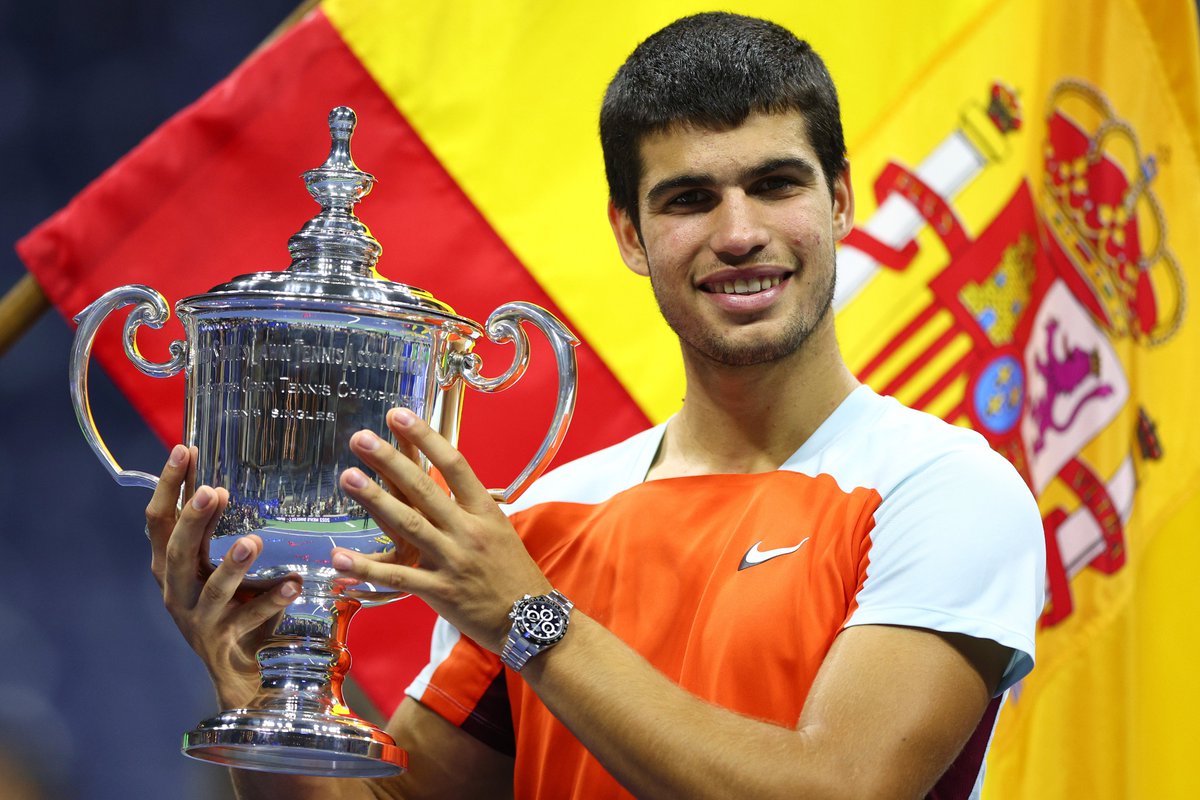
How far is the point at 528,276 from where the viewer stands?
2.72m

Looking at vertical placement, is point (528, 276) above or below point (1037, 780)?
above

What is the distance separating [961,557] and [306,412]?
695mm

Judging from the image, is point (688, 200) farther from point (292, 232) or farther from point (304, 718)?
point (292, 232)

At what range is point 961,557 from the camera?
156 centimetres

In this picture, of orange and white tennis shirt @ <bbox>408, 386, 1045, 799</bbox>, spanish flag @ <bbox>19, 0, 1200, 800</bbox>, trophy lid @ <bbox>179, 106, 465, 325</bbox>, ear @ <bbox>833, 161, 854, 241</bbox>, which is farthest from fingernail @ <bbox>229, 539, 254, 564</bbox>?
spanish flag @ <bbox>19, 0, 1200, 800</bbox>

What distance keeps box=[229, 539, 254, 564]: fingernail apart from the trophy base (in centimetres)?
17

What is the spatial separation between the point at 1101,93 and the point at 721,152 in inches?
48.5

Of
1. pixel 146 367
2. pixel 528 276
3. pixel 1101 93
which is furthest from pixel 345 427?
pixel 1101 93

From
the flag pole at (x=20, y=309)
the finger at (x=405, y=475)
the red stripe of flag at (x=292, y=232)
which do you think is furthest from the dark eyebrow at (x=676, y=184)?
the flag pole at (x=20, y=309)

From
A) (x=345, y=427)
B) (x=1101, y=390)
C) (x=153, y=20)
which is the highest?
(x=153, y=20)

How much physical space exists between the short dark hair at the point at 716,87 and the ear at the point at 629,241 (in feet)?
0.18

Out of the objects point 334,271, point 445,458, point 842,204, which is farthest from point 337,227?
point 842,204

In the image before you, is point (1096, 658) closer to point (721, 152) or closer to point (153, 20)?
point (721, 152)

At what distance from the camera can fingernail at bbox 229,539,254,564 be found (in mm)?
1481
